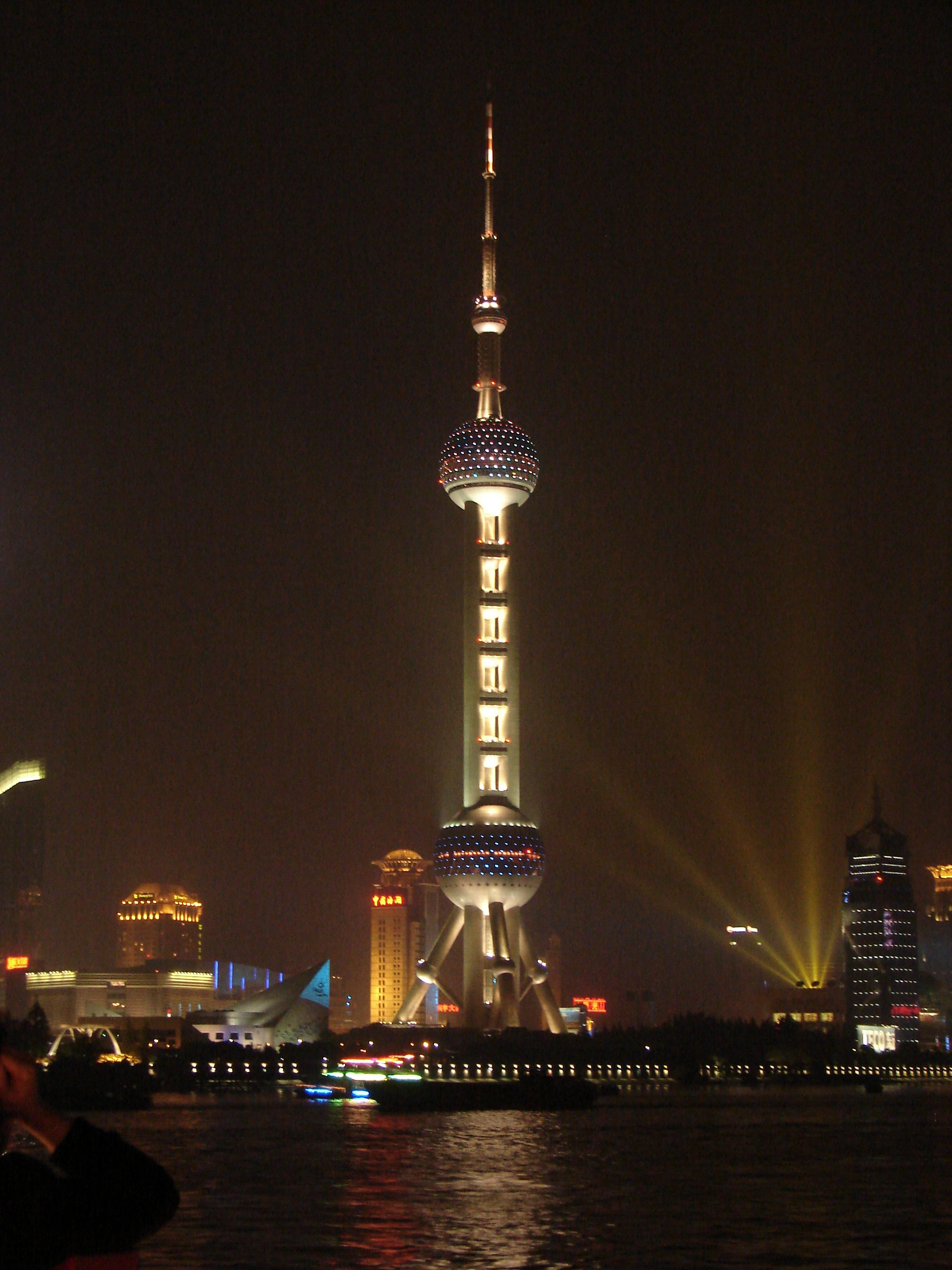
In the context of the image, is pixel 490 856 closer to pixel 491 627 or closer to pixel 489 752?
pixel 489 752

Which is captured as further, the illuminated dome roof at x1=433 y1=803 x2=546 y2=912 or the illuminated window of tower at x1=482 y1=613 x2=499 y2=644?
the illuminated window of tower at x1=482 y1=613 x2=499 y2=644

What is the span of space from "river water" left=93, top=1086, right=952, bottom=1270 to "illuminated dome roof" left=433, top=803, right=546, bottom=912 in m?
68.0

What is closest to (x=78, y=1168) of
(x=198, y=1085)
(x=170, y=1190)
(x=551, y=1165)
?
(x=170, y=1190)

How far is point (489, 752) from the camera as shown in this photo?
615ft

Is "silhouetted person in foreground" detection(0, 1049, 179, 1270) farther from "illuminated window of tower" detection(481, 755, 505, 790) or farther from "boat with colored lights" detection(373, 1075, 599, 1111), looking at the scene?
"illuminated window of tower" detection(481, 755, 505, 790)

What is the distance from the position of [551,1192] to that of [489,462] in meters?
135

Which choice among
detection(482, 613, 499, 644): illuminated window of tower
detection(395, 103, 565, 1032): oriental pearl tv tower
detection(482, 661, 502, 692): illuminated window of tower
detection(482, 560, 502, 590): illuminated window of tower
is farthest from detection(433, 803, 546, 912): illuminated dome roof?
detection(482, 560, 502, 590): illuminated window of tower

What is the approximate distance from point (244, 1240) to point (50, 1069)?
344 feet

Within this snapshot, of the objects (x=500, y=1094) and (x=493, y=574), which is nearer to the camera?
(x=500, y=1094)

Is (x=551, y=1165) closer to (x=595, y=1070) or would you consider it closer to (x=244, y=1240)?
(x=244, y=1240)

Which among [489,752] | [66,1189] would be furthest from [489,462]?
[66,1189]

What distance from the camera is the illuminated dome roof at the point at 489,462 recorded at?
188 m

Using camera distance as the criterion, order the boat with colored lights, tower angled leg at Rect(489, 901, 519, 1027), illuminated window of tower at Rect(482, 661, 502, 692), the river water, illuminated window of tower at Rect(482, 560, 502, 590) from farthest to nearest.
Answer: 1. illuminated window of tower at Rect(482, 560, 502, 590)
2. illuminated window of tower at Rect(482, 661, 502, 692)
3. tower angled leg at Rect(489, 901, 519, 1027)
4. the boat with colored lights
5. the river water

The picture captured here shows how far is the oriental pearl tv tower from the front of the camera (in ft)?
597
